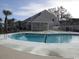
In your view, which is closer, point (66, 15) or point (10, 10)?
point (10, 10)

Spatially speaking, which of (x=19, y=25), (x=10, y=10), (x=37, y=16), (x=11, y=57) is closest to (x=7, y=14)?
(x=10, y=10)

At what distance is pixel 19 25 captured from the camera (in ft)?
111

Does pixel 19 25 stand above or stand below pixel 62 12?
below

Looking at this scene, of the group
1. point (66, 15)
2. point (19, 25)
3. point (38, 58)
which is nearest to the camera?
point (38, 58)

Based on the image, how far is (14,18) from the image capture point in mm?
37469

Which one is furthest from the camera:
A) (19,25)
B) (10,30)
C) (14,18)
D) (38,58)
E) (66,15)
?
(66,15)

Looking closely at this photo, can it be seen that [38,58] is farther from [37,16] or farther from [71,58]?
[37,16]

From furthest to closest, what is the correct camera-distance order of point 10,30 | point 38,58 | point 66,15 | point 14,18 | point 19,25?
1. point 66,15
2. point 14,18
3. point 19,25
4. point 10,30
5. point 38,58

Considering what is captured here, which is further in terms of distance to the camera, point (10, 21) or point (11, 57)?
point (10, 21)

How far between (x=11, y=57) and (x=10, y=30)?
22.8 m

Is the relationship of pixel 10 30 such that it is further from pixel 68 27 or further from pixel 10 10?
pixel 68 27

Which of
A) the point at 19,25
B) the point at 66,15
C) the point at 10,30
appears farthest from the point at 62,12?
the point at 10,30

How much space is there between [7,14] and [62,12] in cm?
1974

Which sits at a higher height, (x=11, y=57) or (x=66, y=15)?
(x=66, y=15)
